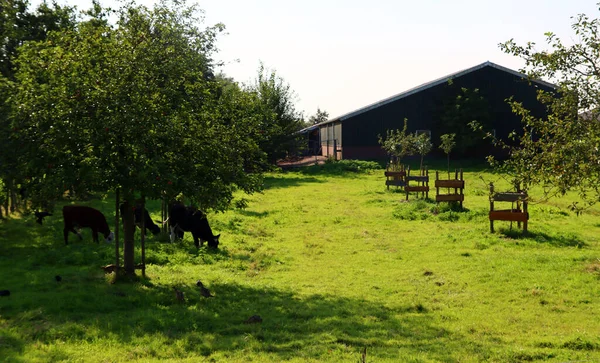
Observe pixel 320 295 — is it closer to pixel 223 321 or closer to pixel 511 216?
pixel 223 321

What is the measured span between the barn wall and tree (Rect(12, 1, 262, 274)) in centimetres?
4010

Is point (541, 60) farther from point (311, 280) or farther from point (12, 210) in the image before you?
point (12, 210)

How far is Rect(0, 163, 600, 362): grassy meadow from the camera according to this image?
859 centimetres

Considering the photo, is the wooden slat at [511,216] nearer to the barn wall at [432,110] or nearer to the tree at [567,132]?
the tree at [567,132]

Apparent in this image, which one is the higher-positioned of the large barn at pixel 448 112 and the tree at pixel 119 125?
the large barn at pixel 448 112

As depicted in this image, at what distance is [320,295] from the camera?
12.2 m

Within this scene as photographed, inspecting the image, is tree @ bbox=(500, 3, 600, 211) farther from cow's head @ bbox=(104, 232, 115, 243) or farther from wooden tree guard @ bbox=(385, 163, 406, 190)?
wooden tree guard @ bbox=(385, 163, 406, 190)

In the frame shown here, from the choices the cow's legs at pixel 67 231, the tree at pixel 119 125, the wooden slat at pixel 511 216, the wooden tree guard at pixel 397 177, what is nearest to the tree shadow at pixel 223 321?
the tree at pixel 119 125

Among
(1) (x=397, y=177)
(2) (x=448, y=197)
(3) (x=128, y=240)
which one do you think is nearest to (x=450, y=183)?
(2) (x=448, y=197)

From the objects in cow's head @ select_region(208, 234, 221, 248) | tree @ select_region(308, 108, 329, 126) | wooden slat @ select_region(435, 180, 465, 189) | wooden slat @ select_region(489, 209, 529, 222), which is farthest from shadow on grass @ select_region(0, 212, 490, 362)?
tree @ select_region(308, 108, 329, 126)

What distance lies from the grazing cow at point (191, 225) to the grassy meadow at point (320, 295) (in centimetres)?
39

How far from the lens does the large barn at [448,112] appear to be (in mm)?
51656

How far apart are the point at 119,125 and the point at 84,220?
6661mm

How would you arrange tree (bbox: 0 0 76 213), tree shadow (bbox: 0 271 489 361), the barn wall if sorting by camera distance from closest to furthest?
tree shadow (bbox: 0 271 489 361), tree (bbox: 0 0 76 213), the barn wall
